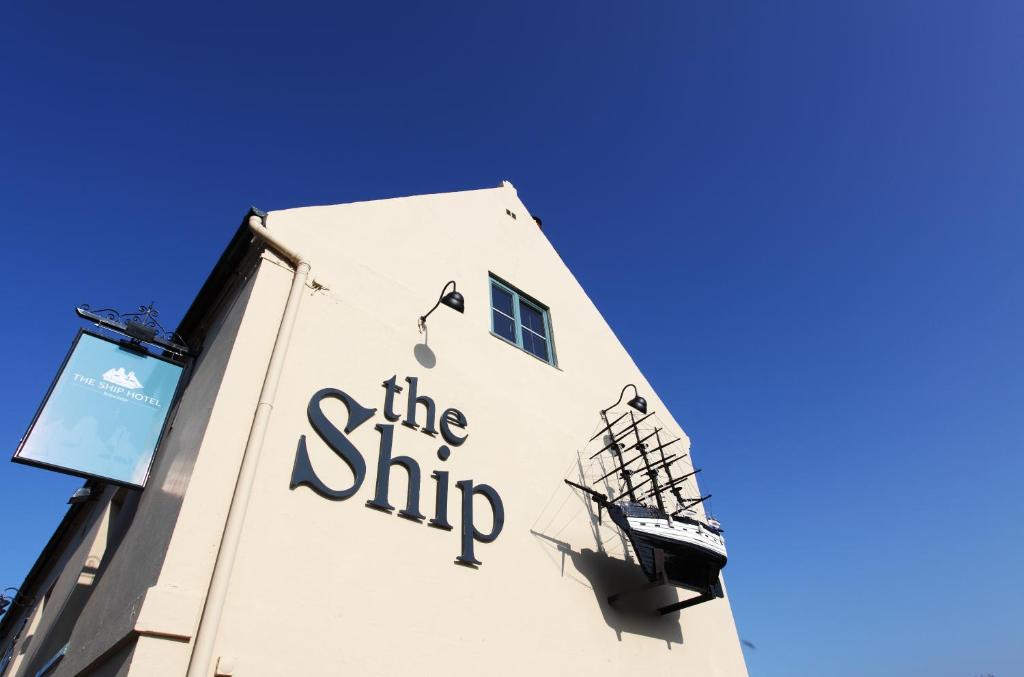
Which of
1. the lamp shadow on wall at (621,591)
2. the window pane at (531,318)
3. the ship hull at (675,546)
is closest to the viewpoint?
the ship hull at (675,546)

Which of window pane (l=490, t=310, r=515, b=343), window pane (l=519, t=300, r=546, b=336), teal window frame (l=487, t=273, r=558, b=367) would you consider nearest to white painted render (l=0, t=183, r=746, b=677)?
teal window frame (l=487, t=273, r=558, b=367)

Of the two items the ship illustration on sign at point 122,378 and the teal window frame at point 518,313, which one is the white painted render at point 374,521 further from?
the ship illustration on sign at point 122,378

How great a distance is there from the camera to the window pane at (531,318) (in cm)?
933

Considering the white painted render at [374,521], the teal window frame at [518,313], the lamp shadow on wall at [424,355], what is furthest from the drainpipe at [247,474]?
the teal window frame at [518,313]

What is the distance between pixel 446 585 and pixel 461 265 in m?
4.76

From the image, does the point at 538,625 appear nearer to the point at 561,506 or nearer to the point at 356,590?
the point at 561,506

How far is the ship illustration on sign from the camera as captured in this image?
221 inches

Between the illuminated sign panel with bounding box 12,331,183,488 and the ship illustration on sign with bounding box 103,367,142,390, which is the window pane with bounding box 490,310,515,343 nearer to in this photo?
the illuminated sign panel with bounding box 12,331,183,488

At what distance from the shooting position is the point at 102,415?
5.40 metres

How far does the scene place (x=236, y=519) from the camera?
4211 millimetres

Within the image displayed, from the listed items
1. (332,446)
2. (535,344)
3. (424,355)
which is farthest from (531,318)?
(332,446)

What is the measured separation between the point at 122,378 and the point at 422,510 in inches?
133

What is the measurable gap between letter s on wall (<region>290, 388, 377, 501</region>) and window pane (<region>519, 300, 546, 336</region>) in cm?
409

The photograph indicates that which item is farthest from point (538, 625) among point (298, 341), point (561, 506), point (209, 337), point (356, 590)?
point (209, 337)
